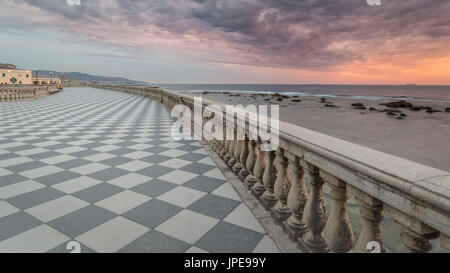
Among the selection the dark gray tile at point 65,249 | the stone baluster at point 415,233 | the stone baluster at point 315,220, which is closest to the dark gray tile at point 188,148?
the dark gray tile at point 65,249

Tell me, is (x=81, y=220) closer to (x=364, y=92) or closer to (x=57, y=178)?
(x=57, y=178)

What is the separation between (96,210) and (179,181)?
3.94 feet

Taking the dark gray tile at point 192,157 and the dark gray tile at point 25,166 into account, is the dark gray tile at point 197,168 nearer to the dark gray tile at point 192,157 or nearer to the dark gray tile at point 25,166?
the dark gray tile at point 192,157

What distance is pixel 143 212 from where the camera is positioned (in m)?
2.81

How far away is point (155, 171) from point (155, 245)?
2034 mm

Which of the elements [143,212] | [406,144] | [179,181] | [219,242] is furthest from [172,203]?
[406,144]

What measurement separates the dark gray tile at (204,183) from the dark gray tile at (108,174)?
1164 millimetres

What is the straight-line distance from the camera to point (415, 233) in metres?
1.13

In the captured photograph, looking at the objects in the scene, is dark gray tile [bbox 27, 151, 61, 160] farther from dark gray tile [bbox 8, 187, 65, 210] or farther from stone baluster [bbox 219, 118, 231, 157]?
stone baluster [bbox 219, 118, 231, 157]

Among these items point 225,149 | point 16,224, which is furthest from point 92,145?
point 16,224

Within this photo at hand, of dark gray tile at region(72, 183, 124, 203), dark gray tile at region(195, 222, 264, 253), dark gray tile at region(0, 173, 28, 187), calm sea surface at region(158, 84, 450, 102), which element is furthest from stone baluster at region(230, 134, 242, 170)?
calm sea surface at region(158, 84, 450, 102)

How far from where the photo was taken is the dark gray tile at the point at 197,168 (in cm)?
417

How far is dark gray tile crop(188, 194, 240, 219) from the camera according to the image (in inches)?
110
